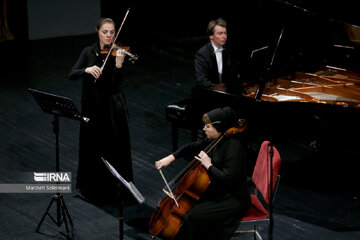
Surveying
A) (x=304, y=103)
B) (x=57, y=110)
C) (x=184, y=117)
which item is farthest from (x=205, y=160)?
(x=184, y=117)

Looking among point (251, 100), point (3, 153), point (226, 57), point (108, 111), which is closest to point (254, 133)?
point (251, 100)

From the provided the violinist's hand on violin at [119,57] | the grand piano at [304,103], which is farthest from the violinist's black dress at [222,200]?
the grand piano at [304,103]

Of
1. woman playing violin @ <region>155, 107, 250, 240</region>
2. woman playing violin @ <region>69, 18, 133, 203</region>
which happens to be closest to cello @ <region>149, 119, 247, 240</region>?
woman playing violin @ <region>155, 107, 250, 240</region>

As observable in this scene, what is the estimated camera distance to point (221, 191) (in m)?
5.02

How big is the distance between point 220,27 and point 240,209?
246 cm

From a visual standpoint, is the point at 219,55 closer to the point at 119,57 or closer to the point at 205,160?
the point at 119,57

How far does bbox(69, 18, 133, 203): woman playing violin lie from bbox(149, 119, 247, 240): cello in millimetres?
1249

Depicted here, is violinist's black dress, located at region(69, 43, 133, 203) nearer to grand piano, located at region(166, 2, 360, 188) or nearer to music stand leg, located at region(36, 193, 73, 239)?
music stand leg, located at region(36, 193, 73, 239)

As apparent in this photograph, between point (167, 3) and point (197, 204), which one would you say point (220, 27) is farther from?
point (167, 3)

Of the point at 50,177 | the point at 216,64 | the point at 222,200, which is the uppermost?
the point at 216,64

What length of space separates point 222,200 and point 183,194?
301 millimetres

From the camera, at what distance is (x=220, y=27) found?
684 cm

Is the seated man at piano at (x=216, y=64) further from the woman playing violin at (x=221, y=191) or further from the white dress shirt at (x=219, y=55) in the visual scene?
the woman playing violin at (x=221, y=191)

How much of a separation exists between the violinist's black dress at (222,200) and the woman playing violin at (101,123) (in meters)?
1.40
